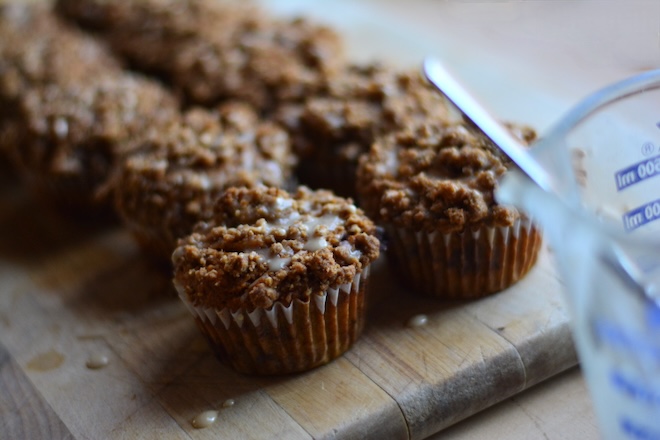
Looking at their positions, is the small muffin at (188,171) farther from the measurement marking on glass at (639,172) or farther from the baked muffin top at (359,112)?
the measurement marking on glass at (639,172)

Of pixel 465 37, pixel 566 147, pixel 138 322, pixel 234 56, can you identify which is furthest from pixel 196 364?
pixel 465 37

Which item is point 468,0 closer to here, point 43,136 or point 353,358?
point 43,136

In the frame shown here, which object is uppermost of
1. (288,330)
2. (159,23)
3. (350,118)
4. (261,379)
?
(159,23)

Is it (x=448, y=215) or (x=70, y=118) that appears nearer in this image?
(x=448, y=215)

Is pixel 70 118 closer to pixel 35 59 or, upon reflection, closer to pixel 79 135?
pixel 79 135

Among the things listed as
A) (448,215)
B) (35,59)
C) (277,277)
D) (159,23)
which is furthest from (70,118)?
(448,215)

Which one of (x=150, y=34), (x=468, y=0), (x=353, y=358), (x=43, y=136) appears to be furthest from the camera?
(x=468, y=0)

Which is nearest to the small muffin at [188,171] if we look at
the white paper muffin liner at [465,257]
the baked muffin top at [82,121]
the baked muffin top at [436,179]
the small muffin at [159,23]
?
the baked muffin top at [82,121]
